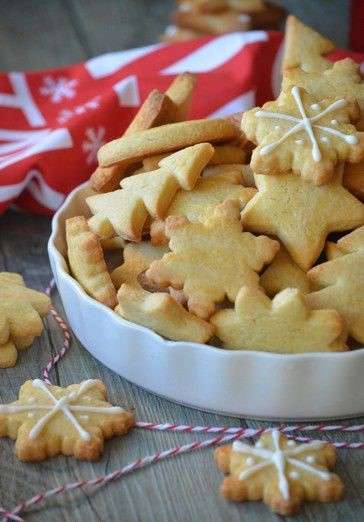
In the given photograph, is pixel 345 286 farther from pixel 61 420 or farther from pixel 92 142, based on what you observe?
pixel 92 142

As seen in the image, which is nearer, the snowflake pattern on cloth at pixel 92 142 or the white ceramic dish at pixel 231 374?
the white ceramic dish at pixel 231 374

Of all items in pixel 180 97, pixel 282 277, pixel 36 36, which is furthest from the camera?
pixel 36 36

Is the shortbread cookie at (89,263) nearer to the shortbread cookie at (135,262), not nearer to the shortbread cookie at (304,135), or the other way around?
the shortbread cookie at (135,262)

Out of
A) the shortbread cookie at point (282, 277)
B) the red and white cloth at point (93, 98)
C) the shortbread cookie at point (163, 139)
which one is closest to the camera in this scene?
the shortbread cookie at point (282, 277)

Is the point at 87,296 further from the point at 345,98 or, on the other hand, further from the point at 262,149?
the point at 345,98

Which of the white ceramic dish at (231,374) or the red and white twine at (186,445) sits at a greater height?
the white ceramic dish at (231,374)

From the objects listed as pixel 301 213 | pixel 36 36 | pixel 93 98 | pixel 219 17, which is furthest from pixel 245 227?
pixel 36 36

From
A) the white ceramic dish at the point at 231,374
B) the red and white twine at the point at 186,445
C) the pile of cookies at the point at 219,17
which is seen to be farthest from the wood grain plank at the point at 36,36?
the red and white twine at the point at 186,445
